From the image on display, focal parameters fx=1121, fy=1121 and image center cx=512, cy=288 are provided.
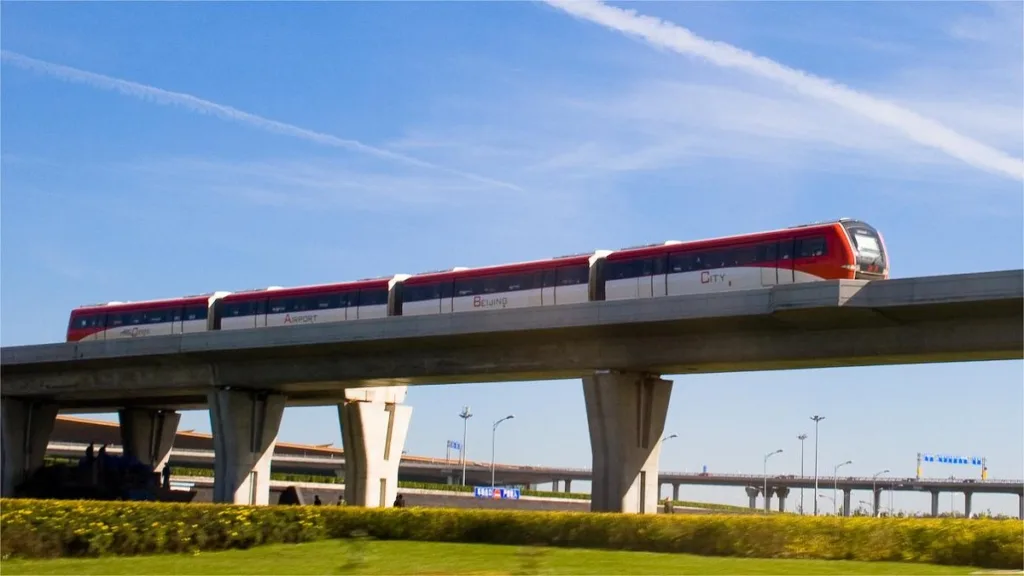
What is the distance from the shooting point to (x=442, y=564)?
27.0 m

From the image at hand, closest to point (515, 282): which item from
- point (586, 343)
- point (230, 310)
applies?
point (586, 343)

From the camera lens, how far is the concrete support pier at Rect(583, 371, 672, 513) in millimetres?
39156

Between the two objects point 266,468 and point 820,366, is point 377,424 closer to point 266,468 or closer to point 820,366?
point 266,468

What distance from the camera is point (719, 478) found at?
138m

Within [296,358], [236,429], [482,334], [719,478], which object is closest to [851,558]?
[482,334]

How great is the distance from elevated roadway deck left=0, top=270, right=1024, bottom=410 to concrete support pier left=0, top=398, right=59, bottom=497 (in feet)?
12.7

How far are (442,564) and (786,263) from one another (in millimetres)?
16000

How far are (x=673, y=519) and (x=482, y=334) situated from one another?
12.9 metres

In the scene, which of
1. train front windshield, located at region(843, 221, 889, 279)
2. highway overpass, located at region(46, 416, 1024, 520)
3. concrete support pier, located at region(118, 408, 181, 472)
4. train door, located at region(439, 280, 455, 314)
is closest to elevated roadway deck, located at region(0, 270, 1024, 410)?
train door, located at region(439, 280, 455, 314)

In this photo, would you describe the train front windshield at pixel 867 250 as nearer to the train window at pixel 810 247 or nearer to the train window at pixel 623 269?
the train window at pixel 810 247

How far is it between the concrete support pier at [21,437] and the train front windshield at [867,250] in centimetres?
4342

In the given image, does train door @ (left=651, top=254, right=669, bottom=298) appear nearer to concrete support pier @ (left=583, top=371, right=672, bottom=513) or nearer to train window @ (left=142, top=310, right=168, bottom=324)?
concrete support pier @ (left=583, top=371, right=672, bottom=513)

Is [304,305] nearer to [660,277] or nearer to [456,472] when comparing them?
[660,277]

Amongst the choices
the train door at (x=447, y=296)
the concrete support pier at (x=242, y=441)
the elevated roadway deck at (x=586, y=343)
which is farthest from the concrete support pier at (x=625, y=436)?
the concrete support pier at (x=242, y=441)
